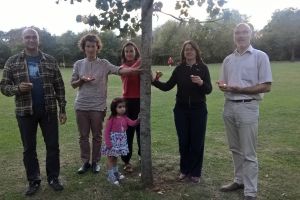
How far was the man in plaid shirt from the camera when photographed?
592 centimetres

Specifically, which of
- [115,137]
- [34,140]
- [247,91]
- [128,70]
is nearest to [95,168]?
[115,137]

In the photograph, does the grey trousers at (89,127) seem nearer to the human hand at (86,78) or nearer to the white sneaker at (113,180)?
the human hand at (86,78)

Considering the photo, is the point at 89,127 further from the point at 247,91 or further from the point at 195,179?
the point at 247,91

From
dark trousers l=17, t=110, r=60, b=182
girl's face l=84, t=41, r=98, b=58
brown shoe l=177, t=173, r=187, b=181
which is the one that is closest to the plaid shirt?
dark trousers l=17, t=110, r=60, b=182

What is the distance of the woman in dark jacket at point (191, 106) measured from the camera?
6383mm

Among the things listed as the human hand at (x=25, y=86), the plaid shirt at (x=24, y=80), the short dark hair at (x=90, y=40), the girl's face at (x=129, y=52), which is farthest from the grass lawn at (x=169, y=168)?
the short dark hair at (x=90, y=40)

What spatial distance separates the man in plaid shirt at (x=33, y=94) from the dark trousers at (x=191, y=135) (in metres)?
1.95

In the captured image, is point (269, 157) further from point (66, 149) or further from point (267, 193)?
→ point (66, 149)

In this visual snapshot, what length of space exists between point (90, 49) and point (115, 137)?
1.49m

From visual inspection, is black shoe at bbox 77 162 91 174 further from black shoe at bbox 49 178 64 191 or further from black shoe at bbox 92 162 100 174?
black shoe at bbox 49 178 64 191

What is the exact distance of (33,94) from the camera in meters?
6.00

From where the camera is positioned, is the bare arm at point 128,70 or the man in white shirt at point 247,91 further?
the bare arm at point 128,70

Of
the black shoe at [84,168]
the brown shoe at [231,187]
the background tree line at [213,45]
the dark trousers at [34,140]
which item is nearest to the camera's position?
the dark trousers at [34,140]

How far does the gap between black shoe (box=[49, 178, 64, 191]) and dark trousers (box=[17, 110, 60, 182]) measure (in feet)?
0.21
